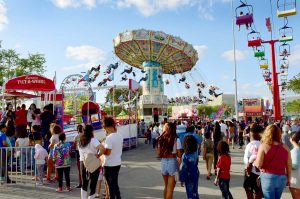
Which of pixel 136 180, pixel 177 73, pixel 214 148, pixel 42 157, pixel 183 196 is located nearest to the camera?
pixel 183 196

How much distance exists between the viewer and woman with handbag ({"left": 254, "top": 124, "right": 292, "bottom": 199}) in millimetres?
4523

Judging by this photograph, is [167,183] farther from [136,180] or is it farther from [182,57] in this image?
[182,57]

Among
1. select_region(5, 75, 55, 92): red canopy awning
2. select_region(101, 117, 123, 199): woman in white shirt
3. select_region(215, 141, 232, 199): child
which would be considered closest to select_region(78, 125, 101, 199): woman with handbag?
select_region(101, 117, 123, 199): woman in white shirt

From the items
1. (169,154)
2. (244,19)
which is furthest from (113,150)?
(244,19)

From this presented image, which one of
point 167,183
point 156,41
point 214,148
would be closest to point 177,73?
point 156,41

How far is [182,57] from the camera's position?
4381cm

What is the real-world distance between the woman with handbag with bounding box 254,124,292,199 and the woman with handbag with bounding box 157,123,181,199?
A: 6.71 ft

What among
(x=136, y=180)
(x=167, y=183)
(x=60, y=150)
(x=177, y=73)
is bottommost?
(x=136, y=180)

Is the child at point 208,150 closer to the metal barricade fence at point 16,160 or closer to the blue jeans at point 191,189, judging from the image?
the blue jeans at point 191,189

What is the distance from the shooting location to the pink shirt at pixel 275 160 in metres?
4.52

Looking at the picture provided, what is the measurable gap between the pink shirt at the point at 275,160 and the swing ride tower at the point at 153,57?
3244cm

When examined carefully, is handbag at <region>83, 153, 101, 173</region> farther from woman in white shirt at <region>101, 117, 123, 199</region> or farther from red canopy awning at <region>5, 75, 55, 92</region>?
red canopy awning at <region>5, 75, 55, 92</region>

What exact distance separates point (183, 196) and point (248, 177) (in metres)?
1.97

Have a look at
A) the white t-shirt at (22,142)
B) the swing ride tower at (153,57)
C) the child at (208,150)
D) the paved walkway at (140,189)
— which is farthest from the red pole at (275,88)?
the white t-shirt at (22,142)
